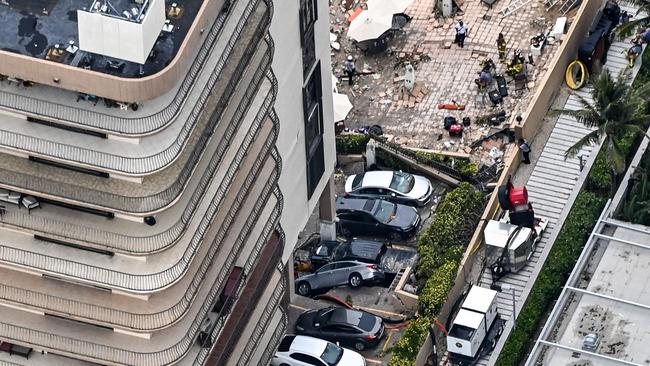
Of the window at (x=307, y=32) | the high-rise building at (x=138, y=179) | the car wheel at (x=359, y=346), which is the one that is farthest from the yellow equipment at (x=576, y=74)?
the high-rise building at (x=138, y=179)

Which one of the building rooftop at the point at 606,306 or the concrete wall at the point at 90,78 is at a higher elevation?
the building rooftop at the point at 606,306

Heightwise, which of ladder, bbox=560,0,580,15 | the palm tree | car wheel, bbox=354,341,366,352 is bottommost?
car wheel, bbox=354,341,366,352

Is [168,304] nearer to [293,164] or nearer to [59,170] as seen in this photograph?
[59,170]

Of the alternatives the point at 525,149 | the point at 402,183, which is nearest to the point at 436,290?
the point at 402,183

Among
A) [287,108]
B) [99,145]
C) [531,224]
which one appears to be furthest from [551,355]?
[99,145]

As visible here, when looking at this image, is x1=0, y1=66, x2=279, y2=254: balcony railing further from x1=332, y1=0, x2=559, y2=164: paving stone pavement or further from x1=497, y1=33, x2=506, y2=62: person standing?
x1=497, y1=33, x2=506, y2=62: person standing

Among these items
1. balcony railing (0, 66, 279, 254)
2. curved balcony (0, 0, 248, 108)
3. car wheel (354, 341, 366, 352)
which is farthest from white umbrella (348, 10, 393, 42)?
curved balcony (0, 0, 248, 108)

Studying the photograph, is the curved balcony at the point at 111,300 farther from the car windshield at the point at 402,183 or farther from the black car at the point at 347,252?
the car windshield at the point at 402,183
